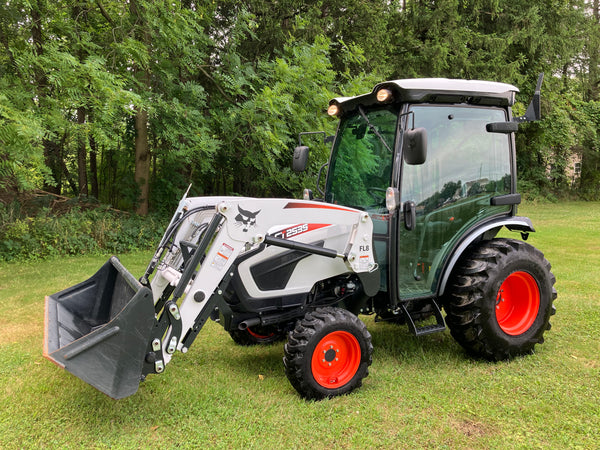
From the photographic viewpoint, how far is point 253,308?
12.3ft

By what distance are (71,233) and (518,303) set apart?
26.6 feet

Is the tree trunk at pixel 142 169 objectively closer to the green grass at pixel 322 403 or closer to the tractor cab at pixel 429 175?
the green grass at pixel 322 403

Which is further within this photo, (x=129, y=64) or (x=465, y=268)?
(x=129, y=64)

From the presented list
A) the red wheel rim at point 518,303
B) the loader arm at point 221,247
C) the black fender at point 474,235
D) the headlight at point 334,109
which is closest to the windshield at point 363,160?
the headlight at point 334,109

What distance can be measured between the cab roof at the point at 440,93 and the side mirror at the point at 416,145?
55cm

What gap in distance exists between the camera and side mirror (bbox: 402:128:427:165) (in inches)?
132

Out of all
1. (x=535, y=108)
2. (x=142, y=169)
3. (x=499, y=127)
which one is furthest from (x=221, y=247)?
(x=142, y=169)

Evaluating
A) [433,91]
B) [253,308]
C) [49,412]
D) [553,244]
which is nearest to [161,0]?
[433,91]

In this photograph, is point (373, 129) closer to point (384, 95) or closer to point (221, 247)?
point (384, 95)

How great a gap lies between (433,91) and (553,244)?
26.7 ft

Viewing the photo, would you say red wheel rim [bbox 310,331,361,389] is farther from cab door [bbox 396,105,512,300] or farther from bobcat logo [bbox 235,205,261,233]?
bobcat logo [bbox 235,205,261,233]

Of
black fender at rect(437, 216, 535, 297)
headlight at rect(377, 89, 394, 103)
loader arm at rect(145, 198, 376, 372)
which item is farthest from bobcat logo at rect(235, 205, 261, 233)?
black fender at rect(437, 216, 535, 297)

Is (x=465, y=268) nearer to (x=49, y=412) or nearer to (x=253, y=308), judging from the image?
(x=253, y=308)

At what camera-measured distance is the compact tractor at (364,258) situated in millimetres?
3359
